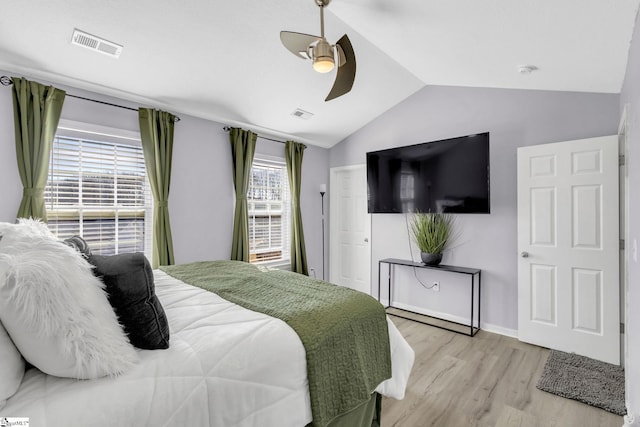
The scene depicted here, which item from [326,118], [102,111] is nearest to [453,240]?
[326,118]

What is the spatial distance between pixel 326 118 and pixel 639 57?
2959mm

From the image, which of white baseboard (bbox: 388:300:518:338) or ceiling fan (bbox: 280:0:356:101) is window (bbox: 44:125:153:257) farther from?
white baseboard (bbox: 388:300:518:338)

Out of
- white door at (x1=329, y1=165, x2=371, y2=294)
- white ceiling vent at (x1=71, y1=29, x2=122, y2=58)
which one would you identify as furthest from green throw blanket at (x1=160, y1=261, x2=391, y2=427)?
white door at (x1=329, y1=165, x2=371, y2=294)

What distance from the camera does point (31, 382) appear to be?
902 millimetres

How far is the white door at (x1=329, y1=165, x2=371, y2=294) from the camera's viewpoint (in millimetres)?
4617

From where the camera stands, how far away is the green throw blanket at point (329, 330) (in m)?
1.37

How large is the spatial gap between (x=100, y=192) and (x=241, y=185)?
1416 millimetres

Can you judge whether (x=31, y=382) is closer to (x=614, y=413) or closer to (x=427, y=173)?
(x=614, y=413)

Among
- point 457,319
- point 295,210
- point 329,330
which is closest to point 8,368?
point 329,330

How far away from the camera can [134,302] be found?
3.75 feet

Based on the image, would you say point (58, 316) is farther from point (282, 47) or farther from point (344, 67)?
point (282, 47)

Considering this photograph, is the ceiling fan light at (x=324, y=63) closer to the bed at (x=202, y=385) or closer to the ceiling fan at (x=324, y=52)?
the ceiling fan at (x=324, y=52)

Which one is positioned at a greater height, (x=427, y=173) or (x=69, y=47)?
(x=69, y=47)

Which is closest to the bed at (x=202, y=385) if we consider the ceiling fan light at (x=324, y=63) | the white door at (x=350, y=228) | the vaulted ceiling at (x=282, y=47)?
the ceiling fan light at (x=324, y=63)
